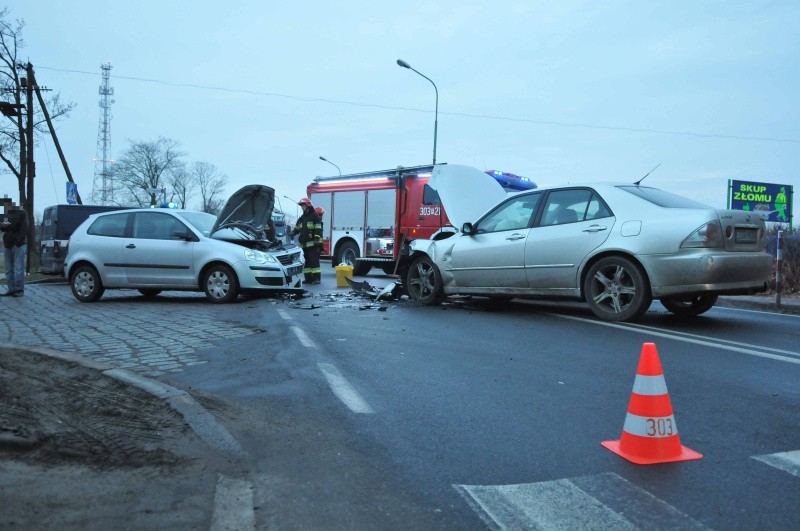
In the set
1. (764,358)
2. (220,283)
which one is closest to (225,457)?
(764,358)

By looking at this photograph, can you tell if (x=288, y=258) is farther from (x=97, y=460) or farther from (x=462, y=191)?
(x=97, y=460)

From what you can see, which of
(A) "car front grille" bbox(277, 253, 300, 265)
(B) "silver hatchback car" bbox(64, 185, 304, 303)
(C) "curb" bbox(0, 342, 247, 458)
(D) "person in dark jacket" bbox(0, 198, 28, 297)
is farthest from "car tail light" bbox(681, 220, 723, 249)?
(D) "person in dark jacket" bbox(0, 198, 28, 297)

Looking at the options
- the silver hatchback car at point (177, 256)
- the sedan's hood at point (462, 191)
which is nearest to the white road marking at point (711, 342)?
the sedan's hood at point (462, 191)

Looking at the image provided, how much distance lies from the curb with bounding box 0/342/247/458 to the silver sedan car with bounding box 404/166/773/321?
503 cm

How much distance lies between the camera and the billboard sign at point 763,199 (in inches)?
517

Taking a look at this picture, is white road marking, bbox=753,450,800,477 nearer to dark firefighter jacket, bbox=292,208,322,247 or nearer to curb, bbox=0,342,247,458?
curb, bbox=0,342,247,458

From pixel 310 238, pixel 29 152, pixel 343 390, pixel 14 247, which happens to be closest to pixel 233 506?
pixel 343 390

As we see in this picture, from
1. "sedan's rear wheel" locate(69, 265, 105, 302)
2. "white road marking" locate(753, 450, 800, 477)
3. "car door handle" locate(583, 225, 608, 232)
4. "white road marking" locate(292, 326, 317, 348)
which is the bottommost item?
"white road marking" locate(753, 450, 800, 477)

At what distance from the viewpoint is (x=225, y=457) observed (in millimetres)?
3328

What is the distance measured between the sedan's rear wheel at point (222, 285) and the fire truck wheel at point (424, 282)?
2.89 meters

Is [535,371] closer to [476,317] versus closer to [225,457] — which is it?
[225,457]

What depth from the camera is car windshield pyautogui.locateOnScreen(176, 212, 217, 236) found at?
11.5 meters

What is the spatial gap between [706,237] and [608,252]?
107 centimetres

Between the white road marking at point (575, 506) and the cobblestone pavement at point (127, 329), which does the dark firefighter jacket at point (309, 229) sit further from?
the white road marking at point (575, 506)
